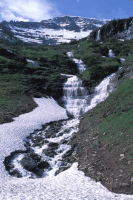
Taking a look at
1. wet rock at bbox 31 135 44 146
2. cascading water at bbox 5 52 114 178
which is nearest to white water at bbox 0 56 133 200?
cascading water at bbox 5 52 114 178

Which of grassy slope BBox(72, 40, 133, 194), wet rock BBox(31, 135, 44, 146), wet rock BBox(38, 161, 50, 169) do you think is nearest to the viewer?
grassy slope BBox(72, 40, 133, 194)

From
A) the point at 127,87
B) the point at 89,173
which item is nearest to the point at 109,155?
the point at 89,173

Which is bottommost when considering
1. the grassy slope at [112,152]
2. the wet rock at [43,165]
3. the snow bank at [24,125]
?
the wet rock at [43,165]

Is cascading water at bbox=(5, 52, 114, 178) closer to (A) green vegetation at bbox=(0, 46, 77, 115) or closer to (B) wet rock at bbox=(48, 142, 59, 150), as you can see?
(B) wet rock at bbox=(48, 142, 59, 150)

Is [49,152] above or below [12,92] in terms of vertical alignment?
below

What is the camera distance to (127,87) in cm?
2205

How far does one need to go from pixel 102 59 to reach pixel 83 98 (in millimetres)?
24628

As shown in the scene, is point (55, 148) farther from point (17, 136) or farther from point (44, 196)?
point (44, 196)

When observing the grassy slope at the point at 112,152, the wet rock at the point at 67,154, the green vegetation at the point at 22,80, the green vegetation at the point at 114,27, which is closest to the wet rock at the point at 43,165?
the wet rock at the point at 67,154

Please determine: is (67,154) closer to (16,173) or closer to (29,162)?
(29,162)

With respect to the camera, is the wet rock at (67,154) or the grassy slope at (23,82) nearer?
the wet rock at (67,154)

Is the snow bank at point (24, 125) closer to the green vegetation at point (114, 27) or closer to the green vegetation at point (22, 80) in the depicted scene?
the green vegetation at point (22, 80)

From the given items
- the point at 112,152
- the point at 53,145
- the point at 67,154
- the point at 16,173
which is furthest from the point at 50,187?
the point at 53,145

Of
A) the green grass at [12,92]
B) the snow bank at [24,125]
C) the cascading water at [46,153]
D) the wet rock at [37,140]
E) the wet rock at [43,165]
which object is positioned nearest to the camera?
the cascading water at [46,153]
